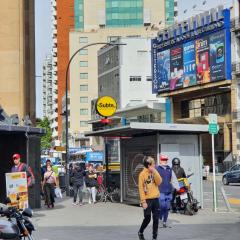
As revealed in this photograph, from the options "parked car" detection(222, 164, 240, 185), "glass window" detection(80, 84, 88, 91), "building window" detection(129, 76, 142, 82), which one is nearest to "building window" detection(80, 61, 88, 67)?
"glass window" detection(80, 84, 88, 91)

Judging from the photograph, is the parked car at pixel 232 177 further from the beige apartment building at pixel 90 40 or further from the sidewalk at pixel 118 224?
the beige apartment building at pixel 90 40

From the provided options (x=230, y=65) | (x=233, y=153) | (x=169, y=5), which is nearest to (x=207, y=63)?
(x=230, y=65)

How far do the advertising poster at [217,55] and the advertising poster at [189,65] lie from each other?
11.2ft

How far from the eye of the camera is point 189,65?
69.3m

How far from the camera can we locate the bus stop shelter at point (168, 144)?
63.8ft

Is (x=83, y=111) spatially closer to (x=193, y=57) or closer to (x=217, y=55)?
(x=193, y=57)

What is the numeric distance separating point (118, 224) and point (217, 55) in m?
50.3

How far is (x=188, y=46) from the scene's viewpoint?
69750 millimetres

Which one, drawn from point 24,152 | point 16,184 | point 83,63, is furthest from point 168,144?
point 83,63

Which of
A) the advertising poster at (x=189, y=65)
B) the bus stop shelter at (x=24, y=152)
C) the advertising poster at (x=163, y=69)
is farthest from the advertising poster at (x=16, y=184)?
the advertising poster at (x=163, y=69)

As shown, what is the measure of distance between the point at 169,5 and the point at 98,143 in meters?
45.6

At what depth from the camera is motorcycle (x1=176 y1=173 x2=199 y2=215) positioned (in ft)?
59.5

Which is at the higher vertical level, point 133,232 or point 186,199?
point 186,199

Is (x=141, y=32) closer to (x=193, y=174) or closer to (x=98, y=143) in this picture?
(x=98, y=143)
